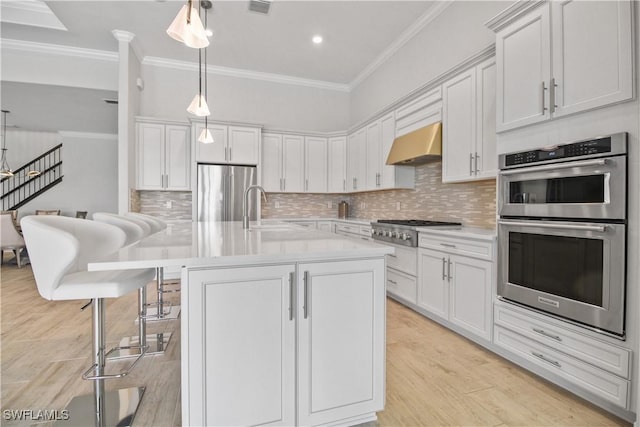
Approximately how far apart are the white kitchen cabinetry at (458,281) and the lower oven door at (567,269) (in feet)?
0.52

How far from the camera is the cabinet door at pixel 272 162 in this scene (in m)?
5.14

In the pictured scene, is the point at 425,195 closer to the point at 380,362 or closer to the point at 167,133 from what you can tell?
the point at 380,362

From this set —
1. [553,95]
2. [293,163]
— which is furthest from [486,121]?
[293,163]

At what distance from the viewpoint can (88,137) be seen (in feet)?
27.9

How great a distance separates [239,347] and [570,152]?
6.88ft

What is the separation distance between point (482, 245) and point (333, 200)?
12.0 feet

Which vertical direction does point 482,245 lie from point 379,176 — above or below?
below

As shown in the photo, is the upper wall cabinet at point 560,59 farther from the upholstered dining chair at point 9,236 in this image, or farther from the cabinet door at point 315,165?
the upholstered dining chair at point 9,236

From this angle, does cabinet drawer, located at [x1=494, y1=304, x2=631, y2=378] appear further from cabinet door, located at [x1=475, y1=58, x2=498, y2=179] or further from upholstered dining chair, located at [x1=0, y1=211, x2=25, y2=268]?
upholstered dining chair, located at [x1=0, y1=211, x2=25, y2=268]

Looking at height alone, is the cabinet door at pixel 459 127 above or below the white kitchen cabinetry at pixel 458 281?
above

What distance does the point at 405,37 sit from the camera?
4.22m

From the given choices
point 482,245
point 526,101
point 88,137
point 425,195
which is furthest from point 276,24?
point 88,137

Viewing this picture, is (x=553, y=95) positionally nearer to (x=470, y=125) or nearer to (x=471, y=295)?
(x=470, y=125)

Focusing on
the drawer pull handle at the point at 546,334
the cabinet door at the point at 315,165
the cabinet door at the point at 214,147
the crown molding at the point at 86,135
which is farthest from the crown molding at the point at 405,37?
the crown molding at the point at 86,135
